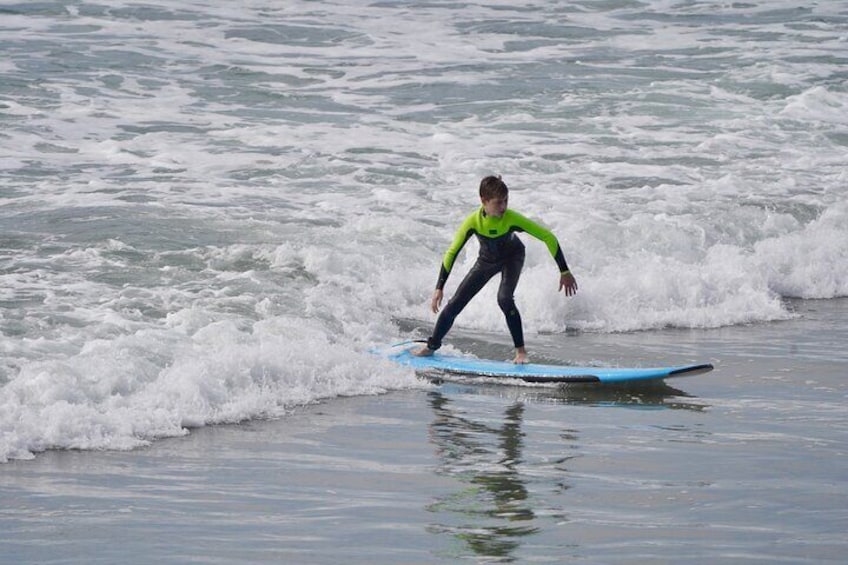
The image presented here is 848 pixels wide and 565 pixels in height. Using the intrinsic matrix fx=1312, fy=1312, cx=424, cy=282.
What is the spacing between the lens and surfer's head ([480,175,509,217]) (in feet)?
32.3

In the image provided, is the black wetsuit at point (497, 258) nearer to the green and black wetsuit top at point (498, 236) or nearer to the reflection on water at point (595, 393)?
the green and black wetsuit top at point (498, 236)

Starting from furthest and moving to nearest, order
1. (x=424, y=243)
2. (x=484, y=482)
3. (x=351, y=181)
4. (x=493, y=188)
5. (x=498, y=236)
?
(x=351, y=181)
(x=424, y=243)
(x=498, y=236)
(x=493, y=188)
(x=484, y=482)

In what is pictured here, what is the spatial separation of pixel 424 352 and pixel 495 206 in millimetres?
1482

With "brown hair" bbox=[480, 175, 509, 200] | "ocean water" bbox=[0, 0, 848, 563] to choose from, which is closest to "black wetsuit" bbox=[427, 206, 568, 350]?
"brown hair" bbox=[480, 175, 509, 200]

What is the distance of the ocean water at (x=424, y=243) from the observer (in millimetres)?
7160

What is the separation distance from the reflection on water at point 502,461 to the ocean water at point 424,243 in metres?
0.04

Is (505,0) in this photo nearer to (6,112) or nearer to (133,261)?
(6,112)

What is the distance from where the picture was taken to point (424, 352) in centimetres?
1073

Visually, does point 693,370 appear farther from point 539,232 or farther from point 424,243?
point 424,243

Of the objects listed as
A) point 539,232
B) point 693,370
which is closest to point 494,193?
point 539,232

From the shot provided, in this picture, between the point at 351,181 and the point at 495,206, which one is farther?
the point at 351,181


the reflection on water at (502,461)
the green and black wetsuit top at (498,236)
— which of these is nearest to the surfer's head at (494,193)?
the green and black wetsuit top at (498,236)

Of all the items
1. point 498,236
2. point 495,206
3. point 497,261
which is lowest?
point 497,261

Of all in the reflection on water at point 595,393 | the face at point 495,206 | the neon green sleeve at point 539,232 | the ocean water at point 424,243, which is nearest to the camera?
the ocean water at point 424,243
